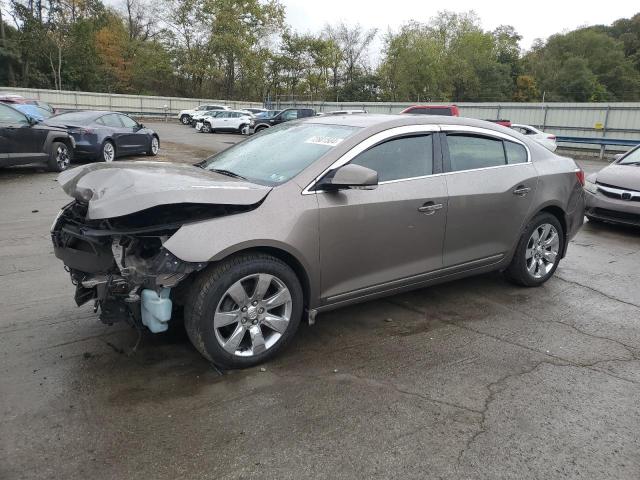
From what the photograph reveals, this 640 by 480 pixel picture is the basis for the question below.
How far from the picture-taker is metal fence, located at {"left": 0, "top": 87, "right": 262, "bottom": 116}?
38312 millimetres

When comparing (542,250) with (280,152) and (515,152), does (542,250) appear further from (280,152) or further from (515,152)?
(280,152)

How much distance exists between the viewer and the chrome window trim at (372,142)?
368 centimetres

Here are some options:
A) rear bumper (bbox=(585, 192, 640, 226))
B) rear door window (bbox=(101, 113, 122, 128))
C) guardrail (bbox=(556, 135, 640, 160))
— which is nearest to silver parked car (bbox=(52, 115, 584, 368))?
rear bumper (bbox=(585, 192, 640, 226))

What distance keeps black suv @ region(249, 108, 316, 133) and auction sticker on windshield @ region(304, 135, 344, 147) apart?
25.9 metres

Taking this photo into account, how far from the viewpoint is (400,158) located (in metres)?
4.17

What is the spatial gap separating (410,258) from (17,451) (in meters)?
2.86

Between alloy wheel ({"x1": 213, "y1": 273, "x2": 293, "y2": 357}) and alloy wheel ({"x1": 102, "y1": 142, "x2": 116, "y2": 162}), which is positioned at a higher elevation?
alloy wheel ({"x1": 102, "y1": 142, "x2": 116, "y2": 162})

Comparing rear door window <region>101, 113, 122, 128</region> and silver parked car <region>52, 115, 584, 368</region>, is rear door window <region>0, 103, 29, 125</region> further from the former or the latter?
silver parked car <region>52, 115, 584, 368</region>

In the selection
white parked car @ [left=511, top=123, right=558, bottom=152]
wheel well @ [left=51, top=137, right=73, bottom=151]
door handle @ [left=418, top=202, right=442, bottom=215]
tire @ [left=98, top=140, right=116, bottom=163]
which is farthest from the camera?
white parked car @ [left=511, top=123, right=558, bottom=152]

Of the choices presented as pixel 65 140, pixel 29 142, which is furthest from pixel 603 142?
pixel 29 142

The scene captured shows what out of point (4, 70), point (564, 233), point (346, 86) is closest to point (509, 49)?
point (346, 86)

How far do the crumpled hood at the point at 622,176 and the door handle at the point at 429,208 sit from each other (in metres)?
5.18

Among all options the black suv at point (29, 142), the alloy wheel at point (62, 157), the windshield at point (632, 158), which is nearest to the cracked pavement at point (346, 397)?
the windshield at point (632, 158)

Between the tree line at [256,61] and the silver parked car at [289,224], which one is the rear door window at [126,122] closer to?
the silver parked car at [289,224]
